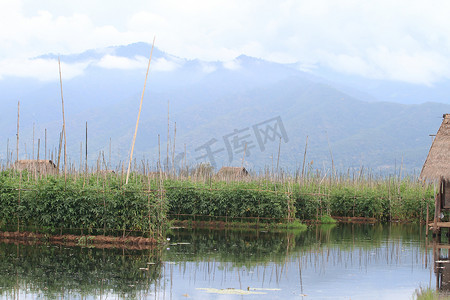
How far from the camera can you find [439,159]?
53.5ft

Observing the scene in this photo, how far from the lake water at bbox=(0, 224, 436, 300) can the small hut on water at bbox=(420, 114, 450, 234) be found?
55.8 inches

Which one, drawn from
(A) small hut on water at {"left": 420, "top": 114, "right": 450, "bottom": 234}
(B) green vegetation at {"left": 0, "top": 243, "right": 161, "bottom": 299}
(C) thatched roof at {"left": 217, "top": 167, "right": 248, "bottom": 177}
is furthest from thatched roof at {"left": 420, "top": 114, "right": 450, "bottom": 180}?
(C) thatched roof at {"left": 217, "top": 167, "right": 248, "bottom": 177}

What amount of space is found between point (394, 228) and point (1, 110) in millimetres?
144490

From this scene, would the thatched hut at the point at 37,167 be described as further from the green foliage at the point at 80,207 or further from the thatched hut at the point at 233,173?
the thatched hut at the point at 233,173

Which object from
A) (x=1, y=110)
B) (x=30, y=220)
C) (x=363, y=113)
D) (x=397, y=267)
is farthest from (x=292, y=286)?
(x=1, y=110)

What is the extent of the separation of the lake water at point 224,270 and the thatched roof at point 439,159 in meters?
1.81

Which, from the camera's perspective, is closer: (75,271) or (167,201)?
(75,271)

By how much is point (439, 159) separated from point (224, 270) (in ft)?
26.6

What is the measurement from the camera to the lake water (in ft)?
29.0

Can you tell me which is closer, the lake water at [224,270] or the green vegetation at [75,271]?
the green vegetation at [75,271]

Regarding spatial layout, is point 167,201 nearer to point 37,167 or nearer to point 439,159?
point 439,159

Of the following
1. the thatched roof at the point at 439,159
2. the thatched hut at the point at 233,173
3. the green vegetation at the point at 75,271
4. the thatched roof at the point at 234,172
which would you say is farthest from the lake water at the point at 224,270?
the thatched roof at the point at 234,172

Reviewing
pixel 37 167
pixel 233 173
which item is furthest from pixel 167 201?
pixel 233 173

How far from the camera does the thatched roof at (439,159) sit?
1604 centimetres
